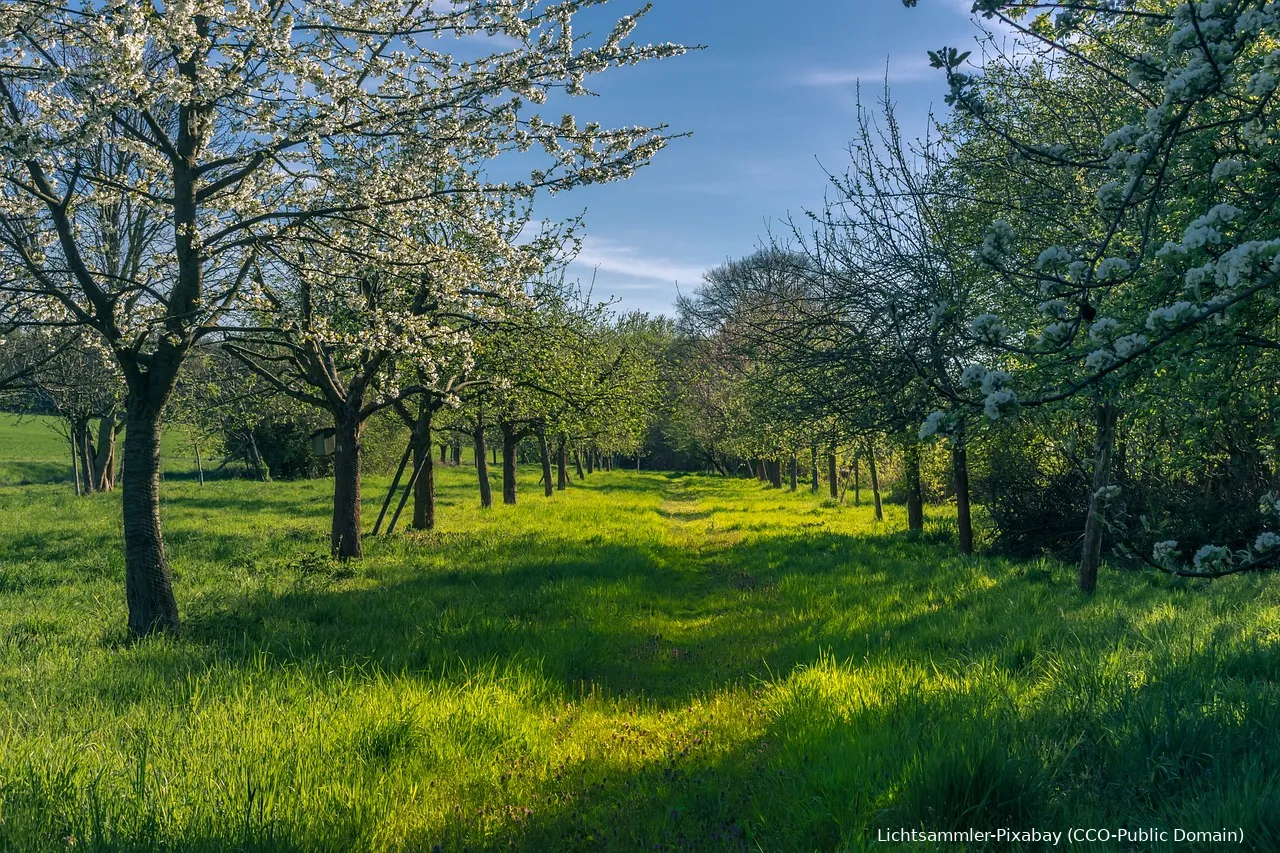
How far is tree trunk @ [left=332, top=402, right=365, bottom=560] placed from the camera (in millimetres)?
14070

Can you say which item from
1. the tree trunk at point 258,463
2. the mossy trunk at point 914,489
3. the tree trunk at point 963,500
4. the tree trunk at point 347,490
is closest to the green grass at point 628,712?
the tree trunk at point 963,500

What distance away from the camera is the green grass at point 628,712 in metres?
3.70

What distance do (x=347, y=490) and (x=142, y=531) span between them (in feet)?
20.9

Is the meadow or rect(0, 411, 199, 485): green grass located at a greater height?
rect(0, 411, 199, 485): green grass

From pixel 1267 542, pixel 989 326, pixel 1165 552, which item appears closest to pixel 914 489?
pixel 1165 552

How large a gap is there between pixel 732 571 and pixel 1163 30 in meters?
10.0

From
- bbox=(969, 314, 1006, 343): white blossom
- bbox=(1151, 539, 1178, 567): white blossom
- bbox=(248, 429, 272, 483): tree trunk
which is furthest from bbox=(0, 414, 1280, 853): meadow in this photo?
bbox=(248, 429, 272, 483): tree trunk

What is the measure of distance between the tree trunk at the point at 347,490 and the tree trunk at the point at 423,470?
282cm

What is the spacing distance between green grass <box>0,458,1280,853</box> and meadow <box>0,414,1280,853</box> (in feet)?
0.09

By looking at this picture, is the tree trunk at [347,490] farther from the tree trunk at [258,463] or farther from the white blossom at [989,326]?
the tree trunk at [258,463]

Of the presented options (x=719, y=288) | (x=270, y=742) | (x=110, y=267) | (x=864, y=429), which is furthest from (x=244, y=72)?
(x=719, y=288)

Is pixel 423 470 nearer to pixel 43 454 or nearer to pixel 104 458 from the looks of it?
pixel 104 458

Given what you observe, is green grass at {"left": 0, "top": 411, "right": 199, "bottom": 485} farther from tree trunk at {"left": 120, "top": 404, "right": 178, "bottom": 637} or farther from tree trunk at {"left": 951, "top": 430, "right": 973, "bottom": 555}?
tree trunk at {"left": 951, "top": 430, "right": 973, "bottom": 555}

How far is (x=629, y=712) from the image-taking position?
6266 mm
